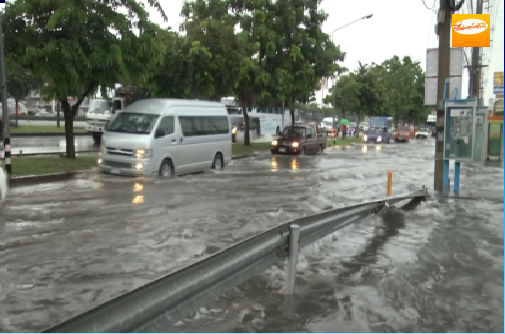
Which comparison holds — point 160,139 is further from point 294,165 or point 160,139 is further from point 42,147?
point 42,147

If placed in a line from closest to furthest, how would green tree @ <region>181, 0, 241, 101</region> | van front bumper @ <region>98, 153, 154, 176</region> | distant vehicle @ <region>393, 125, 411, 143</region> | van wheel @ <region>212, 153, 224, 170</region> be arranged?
1. van front bumper @ <region>98, 153, 154, 176</region>
2. van wheel @ <region>212, 153, 224, 170</region>
3. green tree @ <region>181, 0, 241, 101</region>
4. distant vehicle @ <region>393, 125, 411, 143</region>

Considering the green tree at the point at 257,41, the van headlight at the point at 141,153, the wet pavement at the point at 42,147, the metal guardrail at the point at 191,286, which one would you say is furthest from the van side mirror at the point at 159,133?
the green tree at the point at 257,41

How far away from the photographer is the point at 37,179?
564 inches

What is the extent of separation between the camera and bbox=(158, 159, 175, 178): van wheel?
15328 millimetres

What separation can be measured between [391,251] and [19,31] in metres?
13.2

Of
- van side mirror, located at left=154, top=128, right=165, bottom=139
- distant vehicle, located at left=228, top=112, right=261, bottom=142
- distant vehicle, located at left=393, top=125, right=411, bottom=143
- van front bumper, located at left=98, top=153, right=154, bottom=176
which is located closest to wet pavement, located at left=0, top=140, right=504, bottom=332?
van front bumper, located at left=98, top=153, right=154, bottom=176

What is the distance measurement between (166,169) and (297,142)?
1373 centimetres

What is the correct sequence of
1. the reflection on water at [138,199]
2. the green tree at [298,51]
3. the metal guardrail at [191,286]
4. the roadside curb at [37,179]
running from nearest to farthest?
the metal guardrail at [191,286]
the reflection on water at [138,199]
the roadside curb at [37,179]
the green tree at [298,51]

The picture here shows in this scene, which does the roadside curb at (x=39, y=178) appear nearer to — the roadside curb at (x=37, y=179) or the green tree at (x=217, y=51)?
the roadside curb at (x=37, y=179)

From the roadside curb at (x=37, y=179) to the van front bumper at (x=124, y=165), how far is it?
97cm

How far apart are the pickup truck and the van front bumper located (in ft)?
46.7

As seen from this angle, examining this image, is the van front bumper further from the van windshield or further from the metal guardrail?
the metal guardrail

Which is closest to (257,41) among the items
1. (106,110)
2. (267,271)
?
(106,110)

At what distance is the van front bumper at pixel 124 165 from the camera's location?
14.7 m
